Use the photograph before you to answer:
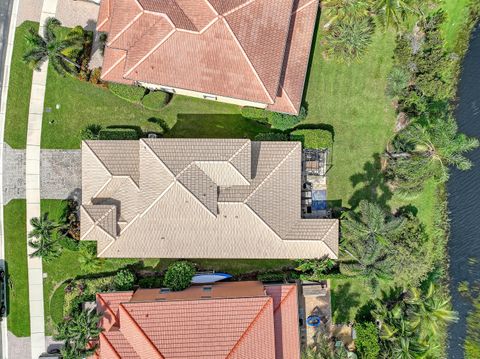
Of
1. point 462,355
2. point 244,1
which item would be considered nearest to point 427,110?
point 244,1

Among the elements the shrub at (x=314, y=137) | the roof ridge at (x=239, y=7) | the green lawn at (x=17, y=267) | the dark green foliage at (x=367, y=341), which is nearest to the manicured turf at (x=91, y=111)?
the shrub at (x=314, y=137)

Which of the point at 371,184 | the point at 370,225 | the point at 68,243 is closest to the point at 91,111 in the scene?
the point at 68,243

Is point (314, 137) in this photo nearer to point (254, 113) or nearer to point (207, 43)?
point (254, 113)

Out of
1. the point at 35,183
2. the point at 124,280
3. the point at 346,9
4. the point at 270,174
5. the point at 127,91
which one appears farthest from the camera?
the point at 35,183

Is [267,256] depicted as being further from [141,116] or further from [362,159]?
[141,116]

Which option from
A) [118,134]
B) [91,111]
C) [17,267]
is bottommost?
[17,267]

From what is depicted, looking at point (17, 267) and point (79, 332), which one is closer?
point (79, 332)
